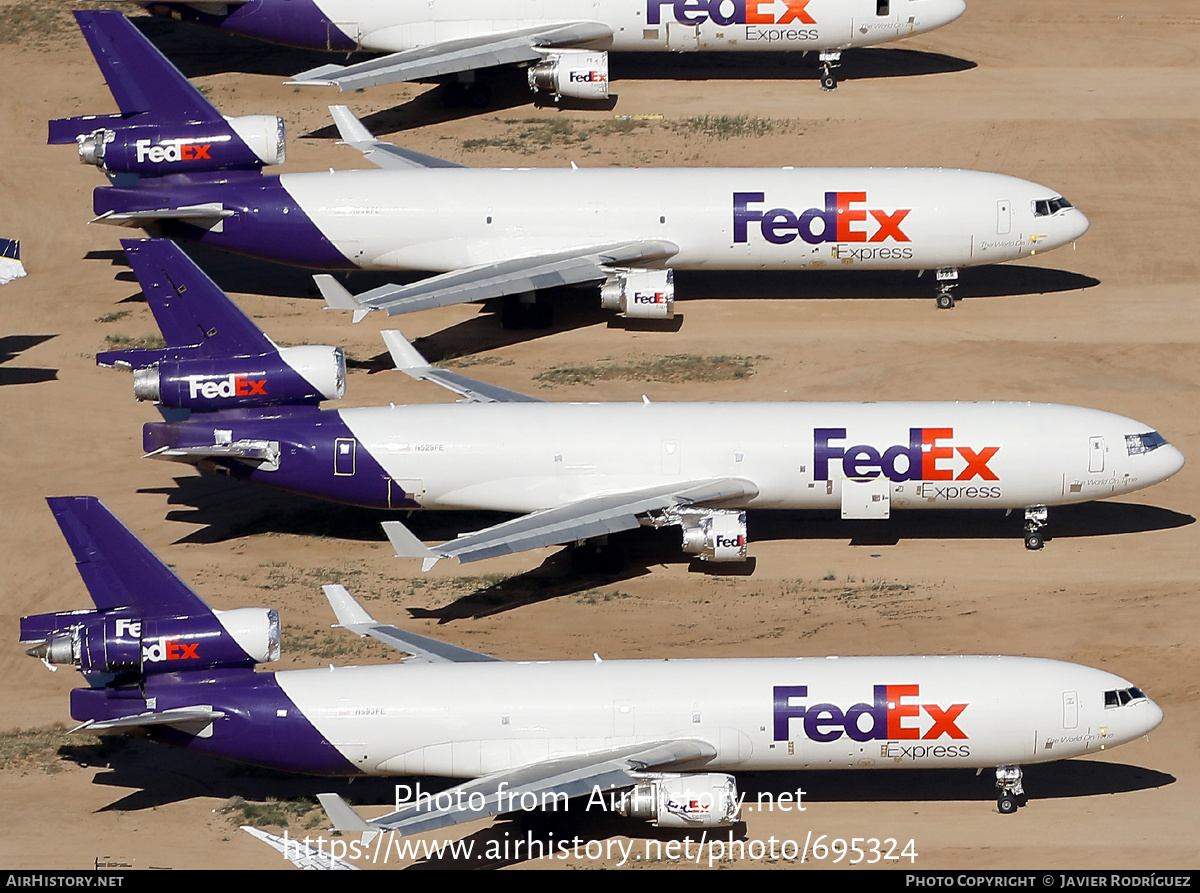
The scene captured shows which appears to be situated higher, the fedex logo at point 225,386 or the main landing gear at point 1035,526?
the fedex logo at point 225,386

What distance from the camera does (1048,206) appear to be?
82375mm

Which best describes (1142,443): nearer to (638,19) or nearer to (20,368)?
(638,19)

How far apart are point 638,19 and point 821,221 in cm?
1511

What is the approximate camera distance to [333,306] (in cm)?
7575

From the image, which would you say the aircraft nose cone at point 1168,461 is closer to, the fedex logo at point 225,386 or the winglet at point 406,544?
the winglet at point 406,544

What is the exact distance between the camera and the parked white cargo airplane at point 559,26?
90.8 m

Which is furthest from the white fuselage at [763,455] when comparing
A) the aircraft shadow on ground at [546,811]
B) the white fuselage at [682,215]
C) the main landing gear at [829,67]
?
the main landing gear at [829,67]

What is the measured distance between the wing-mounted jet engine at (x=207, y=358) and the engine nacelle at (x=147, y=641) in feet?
39.8

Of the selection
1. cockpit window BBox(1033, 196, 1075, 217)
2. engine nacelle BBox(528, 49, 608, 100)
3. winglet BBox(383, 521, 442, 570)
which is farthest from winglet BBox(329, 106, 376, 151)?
winglet BBox(383, 521, 442, 570)

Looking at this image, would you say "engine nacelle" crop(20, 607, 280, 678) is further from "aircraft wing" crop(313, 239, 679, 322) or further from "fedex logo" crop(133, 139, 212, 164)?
"fedex logo" crop(133, 139, 212, 164)

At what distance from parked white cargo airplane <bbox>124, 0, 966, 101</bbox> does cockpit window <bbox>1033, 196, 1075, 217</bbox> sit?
44.4 feet

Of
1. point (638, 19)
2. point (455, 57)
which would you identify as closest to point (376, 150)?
point (455, 57)

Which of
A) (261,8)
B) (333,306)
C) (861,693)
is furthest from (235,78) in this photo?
(861,693)

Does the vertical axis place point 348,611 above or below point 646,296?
below
